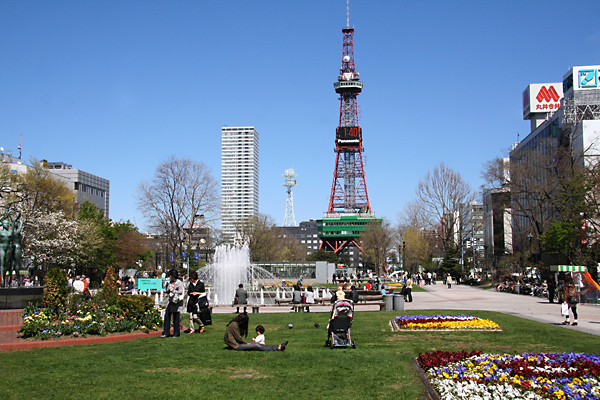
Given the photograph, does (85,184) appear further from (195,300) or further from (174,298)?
(174,298)

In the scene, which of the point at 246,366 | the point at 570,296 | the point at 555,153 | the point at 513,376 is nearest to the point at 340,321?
the point at 246,366

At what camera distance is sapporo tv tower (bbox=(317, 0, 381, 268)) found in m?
121

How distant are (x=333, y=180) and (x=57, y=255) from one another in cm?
8401

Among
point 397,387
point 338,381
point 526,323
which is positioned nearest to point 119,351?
point 338,381

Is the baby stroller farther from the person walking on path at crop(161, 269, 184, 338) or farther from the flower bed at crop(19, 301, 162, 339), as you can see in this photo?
the flower bed at crop(19, 301, 162, 339)

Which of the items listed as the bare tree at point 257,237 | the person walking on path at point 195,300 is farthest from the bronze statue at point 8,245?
the bare tree at point 257,237

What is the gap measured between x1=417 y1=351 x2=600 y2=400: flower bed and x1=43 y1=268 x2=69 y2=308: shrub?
33.6ft

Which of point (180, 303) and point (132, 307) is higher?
point (180, 303)

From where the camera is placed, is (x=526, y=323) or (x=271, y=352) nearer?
(x=271, y=352)

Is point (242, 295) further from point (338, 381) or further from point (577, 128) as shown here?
point (577, 128)

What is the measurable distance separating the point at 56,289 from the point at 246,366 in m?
7.82

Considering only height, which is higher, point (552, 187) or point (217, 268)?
point (552, 187)

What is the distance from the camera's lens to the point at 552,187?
44.2 m

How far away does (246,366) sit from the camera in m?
10.1
